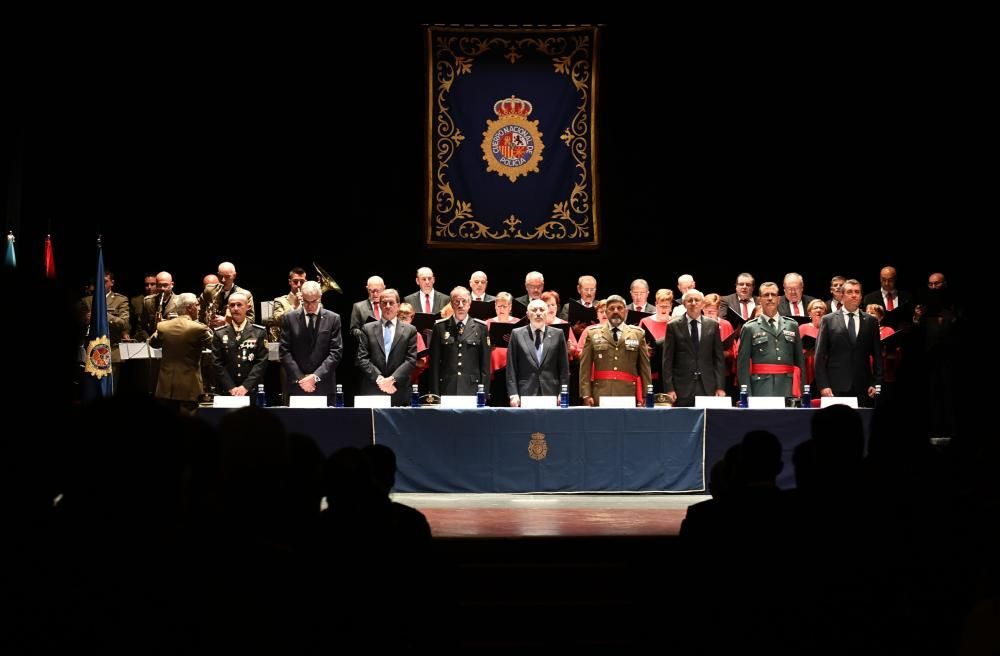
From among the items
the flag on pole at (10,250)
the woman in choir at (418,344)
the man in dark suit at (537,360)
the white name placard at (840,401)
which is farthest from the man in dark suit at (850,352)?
the flag on pole at (10,250)

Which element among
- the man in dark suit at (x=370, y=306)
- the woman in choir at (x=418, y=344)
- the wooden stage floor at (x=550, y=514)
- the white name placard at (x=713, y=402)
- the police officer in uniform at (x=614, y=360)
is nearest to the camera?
the wooden stage floor at (x=550, y=514)

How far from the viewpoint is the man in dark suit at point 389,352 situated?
835cm

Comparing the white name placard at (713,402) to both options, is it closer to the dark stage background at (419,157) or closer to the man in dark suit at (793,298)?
the man in dark suit at (793,298)

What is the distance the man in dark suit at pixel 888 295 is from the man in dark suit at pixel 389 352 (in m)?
4.27

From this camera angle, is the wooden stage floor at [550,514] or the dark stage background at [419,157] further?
the dark stage background at [419,157]

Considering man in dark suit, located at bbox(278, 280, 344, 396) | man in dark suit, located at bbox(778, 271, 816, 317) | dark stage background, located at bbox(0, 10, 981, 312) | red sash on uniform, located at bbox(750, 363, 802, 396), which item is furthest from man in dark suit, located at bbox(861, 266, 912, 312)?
man in dark suit, located at bbox(278, 280, 344, 396)

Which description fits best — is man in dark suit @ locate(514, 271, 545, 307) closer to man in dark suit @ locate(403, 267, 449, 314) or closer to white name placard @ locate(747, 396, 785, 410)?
man in dark suit @ locate(403, 267, 449, 314)

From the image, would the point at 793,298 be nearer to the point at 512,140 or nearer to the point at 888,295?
the point at 888,295

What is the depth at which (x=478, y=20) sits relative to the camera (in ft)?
32.8

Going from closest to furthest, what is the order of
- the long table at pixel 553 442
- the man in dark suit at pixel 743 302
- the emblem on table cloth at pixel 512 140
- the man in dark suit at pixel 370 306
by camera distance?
1. the long table at pixel 553 442
2. the man in dark suit at pixel 370 306
3. the man in dark suit at pixel 743 302
4. the emblem on table cloth at pixel 512 140

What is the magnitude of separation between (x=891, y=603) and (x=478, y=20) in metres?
8.46

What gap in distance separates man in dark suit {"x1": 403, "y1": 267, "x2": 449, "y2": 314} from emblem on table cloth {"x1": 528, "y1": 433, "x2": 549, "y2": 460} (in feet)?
8.90

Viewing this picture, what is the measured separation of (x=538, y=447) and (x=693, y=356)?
1.79 m

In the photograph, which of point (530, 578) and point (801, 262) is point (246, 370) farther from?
point (801, 262)
